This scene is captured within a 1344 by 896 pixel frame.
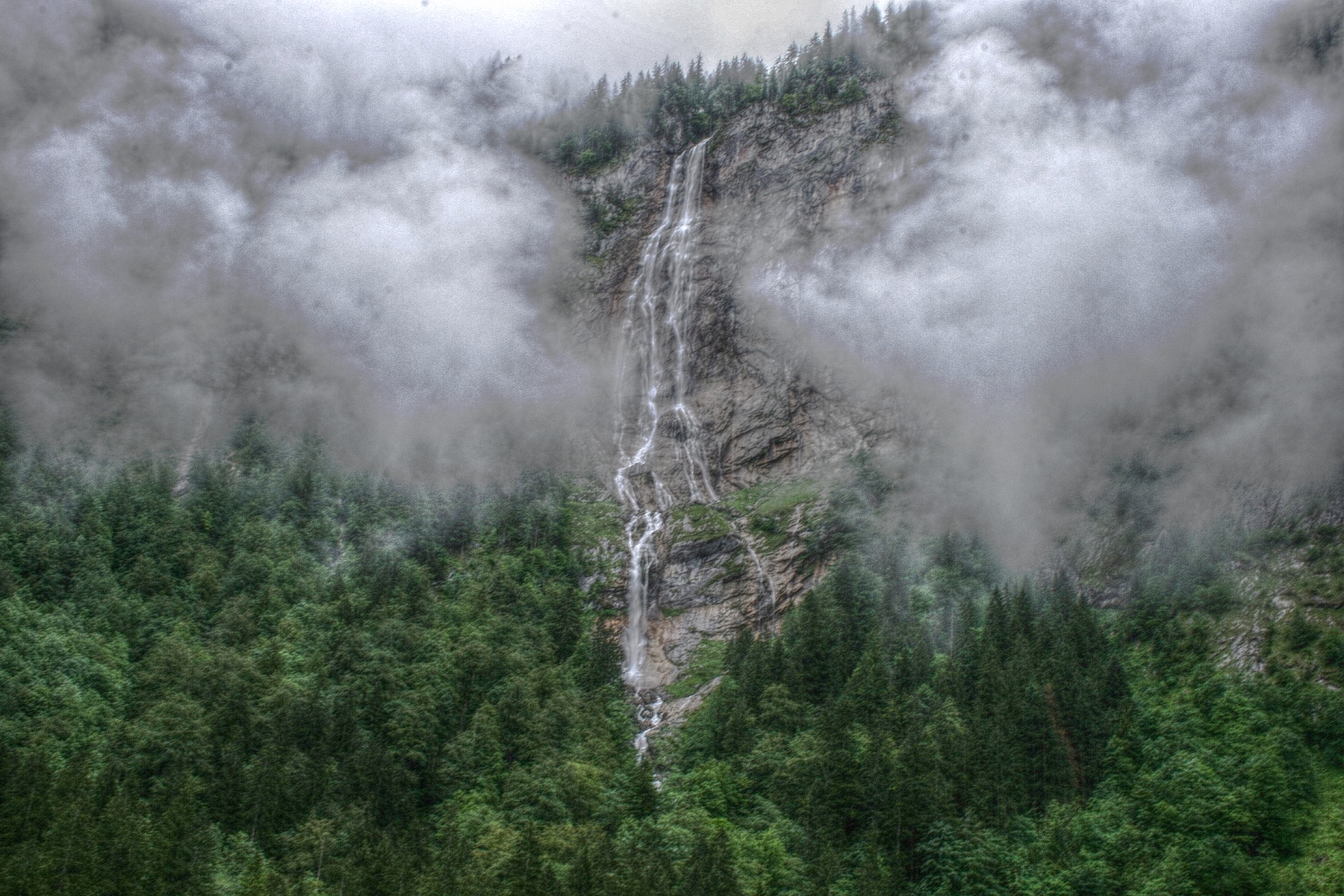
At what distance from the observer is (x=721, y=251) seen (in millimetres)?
134625

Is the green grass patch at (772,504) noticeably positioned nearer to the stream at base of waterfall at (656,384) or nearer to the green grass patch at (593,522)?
the stream at base of waterfall at (656,384)

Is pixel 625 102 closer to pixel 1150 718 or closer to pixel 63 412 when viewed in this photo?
pixel 63 412

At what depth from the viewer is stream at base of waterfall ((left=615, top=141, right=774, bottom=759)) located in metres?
115

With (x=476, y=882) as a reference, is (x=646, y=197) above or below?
above

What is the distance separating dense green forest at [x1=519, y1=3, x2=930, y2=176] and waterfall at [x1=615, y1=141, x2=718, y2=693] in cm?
661

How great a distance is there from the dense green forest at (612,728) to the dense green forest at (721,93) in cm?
5809

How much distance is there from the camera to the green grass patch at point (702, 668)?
319ft

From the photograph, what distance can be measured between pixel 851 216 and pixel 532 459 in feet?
144

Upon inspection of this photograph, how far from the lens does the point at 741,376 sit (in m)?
126

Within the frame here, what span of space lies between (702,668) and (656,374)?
4265 centimetres

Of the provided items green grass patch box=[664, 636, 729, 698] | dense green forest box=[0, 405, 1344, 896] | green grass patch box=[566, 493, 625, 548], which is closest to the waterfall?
green grass patch box=[566, 493, 625, 548]

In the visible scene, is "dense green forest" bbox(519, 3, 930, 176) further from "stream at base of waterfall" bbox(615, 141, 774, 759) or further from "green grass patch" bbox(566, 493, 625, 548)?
"green grass patch" bbox(566, 493, 625, 548)

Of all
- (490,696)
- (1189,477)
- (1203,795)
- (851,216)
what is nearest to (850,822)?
(1203,795)

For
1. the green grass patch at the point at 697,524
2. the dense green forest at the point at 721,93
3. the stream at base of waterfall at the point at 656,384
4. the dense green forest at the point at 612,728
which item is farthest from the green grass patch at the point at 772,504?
the dense green forest at the point at 721,93
